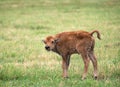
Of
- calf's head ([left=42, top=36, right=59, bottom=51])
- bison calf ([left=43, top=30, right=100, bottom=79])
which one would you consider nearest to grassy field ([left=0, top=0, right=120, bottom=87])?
bison calf ([left=43, top=30, right=100, bottom=79])

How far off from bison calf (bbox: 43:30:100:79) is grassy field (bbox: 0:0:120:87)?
1.66 feet

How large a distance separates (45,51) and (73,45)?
17.6 ft

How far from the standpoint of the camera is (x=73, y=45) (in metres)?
11.2

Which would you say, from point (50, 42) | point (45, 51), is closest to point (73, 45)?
point (50, 42)

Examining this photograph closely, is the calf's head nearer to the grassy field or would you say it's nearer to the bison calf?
the bison calf

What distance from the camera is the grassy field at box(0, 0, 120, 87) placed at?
11.0 m

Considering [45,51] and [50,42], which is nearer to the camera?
[50,42]

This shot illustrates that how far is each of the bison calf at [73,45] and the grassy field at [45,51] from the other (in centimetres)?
51

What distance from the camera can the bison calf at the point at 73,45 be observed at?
1102 cm

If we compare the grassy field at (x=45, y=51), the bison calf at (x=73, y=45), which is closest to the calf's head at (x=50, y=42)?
the bison calf at (x=73, y=45)

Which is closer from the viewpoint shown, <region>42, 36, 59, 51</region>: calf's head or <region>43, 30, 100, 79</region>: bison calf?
<region>43, 30, 100, 79</region>: bison calf

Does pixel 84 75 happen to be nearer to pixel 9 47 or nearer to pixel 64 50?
pixel 64 50

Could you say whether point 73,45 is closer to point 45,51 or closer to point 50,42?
point 50,42

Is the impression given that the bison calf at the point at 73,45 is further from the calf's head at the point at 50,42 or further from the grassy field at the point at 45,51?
the grassy field at the point at 45,51
